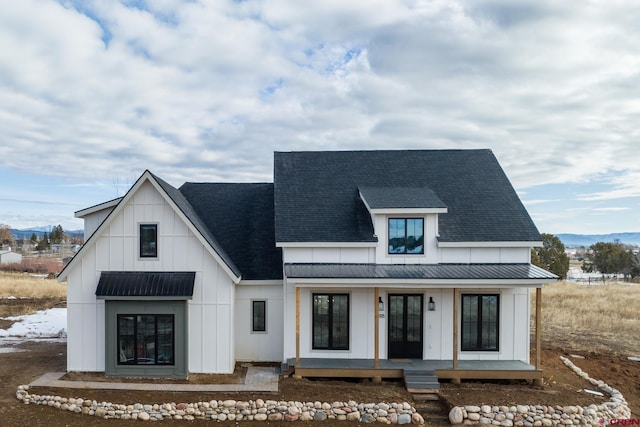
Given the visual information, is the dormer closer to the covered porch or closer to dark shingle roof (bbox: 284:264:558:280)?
dark shingle roof (bbox: 284:264:558:280)

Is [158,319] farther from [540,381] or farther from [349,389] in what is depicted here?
[540,381]

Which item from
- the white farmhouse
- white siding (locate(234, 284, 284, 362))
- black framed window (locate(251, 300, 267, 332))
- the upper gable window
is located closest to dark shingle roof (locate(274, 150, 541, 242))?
the white farmhouse

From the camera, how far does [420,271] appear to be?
42.8 feet

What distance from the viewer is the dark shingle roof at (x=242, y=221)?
14.5 meters

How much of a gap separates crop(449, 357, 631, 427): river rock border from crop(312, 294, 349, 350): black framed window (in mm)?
4133

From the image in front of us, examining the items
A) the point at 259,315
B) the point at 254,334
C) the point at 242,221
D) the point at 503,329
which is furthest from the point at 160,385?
the point at 503,329

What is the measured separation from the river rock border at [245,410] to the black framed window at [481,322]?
3992 millimetres

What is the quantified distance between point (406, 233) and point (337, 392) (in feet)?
18.1

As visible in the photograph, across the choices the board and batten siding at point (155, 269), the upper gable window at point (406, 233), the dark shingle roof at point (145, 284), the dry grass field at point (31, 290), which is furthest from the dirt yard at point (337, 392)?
the dry grass field at point (31, 290)

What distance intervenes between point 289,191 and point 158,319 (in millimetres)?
6251

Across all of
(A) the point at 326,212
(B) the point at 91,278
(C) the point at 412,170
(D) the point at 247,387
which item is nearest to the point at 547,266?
(C) the point at 412,170

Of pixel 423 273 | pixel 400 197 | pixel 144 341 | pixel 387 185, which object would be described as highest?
pixel 387 185

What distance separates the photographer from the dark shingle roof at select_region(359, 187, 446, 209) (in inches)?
539

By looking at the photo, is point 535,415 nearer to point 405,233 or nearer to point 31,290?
point 405,233
